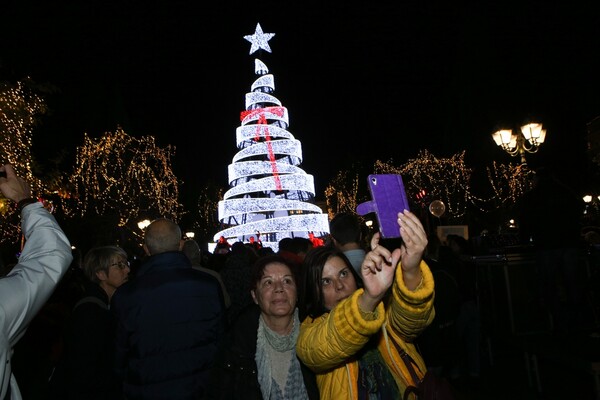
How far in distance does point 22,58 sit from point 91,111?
3400 cm

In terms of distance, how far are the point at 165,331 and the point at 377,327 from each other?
2.09 m

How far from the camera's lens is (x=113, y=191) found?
38.0m

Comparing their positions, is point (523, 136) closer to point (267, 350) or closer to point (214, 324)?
point (214, 324)

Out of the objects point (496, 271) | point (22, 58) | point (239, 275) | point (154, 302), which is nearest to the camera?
point (154, 302)

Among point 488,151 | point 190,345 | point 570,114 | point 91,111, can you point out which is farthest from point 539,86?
point 91,111

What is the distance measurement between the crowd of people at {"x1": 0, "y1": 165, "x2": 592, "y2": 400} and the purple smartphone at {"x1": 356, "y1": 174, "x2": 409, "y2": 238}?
56 mm

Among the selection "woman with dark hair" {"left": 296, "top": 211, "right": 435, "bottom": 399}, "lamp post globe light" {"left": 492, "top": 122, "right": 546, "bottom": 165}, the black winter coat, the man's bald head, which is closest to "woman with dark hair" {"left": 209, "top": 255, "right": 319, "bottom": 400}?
"woman with dark hair" {"left": 296, "top": 211, "right": 435, "bottom": 399}

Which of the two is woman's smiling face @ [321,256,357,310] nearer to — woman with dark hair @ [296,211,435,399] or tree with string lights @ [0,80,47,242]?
woman with dark hair @ [296,211,435,399]

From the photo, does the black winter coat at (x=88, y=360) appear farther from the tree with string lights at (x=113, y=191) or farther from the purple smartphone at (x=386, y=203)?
the tree with string lights at (x=113, y=191)

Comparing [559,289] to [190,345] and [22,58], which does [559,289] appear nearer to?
[190,345]

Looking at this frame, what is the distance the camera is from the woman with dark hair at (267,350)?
317cm

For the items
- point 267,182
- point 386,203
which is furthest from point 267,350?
point 267,182

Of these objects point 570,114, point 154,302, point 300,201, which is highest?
point 570,114

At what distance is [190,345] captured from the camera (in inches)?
158
